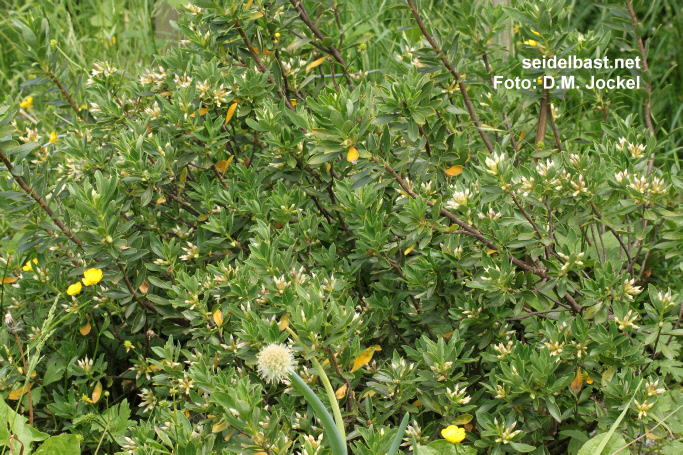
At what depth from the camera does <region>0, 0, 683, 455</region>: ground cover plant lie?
168 cm

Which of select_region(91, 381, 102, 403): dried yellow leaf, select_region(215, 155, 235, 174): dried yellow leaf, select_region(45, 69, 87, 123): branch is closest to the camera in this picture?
select_region(91, 381, 102, 403): dried yellow leaf

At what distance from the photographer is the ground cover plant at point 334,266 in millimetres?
1682

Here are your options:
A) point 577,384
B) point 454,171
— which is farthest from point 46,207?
point 577,384

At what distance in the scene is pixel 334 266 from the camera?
6.48ft

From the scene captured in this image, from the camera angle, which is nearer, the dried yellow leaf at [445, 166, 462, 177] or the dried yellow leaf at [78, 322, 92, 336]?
the dried yellow leaf at [445, 166, 462, 177]

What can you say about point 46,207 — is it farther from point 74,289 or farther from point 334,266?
point 334,266

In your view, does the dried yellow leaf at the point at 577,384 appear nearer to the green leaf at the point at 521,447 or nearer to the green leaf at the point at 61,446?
the green leaf at the point at 521,447

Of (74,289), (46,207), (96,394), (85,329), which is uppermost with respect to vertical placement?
(46,207)

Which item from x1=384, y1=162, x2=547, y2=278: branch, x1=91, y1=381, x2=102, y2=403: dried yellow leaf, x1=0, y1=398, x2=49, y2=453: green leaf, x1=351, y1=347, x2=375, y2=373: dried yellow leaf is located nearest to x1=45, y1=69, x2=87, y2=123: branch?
x1=91, y1=381, x2=102, y2=403: dried yellow leaf

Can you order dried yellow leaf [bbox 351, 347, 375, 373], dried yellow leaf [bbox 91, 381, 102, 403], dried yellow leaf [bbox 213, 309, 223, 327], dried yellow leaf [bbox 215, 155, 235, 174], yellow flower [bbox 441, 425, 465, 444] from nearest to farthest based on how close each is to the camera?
yellow flower [bbox 441, 425, 465, 444]
dried yellow leaf [bbox 351, 347, 375, 373]
dried yellow leaf [bbox 213, 309, 223, 327]
dried yellow leaf [bbox 91, 381, 102, 403]
dried yellow leaf [bbox 215, 155, 235, 174]

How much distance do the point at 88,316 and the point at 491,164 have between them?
1.53 meters

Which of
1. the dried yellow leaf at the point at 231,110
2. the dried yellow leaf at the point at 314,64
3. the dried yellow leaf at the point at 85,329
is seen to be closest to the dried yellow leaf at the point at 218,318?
the dried yellow leaf at the point at 85,329

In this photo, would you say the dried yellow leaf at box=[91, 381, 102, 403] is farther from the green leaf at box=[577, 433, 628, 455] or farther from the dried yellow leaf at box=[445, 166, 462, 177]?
the green leaf at box=[577, 433, 628, 455]

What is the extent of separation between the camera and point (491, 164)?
5.67ft
